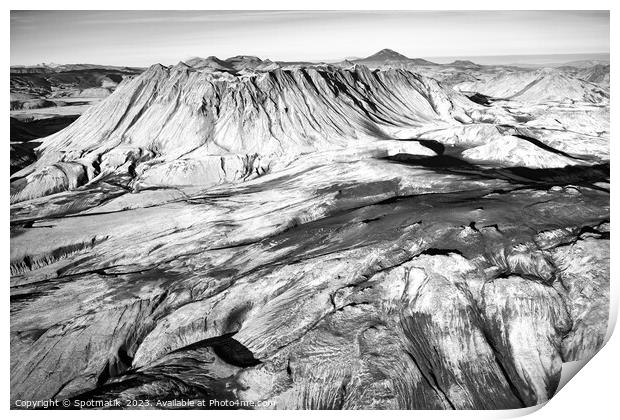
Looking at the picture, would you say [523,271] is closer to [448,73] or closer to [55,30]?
[448,73]

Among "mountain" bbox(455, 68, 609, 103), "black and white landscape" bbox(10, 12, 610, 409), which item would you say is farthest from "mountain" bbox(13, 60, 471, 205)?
"mountain" bbox(455, 68, 609, 103)

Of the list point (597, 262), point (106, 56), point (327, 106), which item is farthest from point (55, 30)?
point (597, 262)

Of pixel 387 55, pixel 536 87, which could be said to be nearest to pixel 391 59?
pixel 387 55

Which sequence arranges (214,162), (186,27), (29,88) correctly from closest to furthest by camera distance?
(186,27)
(29,88)
(214,162)

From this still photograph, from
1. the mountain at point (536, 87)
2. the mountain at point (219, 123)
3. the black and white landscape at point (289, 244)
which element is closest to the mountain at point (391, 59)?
the black and white landscape at point (289, 244)

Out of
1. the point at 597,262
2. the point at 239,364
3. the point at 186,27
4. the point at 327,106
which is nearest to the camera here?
the point at 239,364

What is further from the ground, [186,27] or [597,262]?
[186,27]
